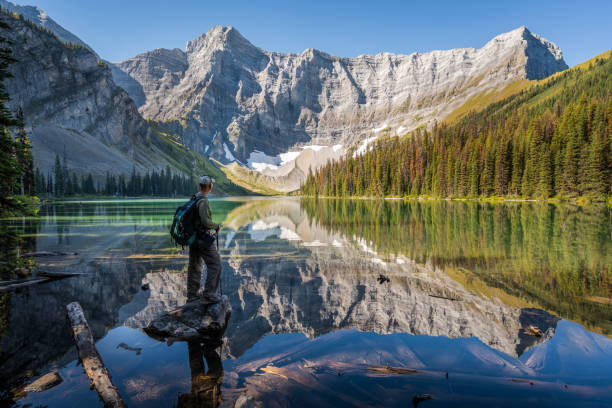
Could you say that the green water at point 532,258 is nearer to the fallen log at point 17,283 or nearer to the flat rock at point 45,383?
the flat rock at point 45,383

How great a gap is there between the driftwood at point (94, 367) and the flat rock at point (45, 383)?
0.42 metres

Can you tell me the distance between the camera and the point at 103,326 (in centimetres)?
845

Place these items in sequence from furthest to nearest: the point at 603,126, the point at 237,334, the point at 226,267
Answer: the point at 603,126 → the point at 226,267 → the point at 237,334

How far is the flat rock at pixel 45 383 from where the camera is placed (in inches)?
214

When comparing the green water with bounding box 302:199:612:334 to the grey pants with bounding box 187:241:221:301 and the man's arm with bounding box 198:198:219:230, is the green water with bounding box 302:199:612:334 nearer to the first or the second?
the grey pants with bounding box 187:241:221:301

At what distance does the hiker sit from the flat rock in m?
3.45

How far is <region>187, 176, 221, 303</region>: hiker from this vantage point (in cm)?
843

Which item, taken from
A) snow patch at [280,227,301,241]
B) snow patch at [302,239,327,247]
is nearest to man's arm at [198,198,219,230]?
snow patch at [302,239,327,247]

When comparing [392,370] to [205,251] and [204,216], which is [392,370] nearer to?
[205,251]

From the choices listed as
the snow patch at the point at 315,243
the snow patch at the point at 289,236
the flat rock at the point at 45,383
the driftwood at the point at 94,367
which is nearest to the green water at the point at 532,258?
the snow patch at the point at 315,243

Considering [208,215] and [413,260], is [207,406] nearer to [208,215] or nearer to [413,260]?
[208,215]

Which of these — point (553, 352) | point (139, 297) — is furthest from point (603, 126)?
point (139, 297)

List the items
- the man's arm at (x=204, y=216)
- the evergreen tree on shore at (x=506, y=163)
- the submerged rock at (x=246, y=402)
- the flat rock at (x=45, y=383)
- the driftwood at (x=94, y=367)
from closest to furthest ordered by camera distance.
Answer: the submerged rock at (x=246, y=402) → the driftwood at (x=94, y=367) → the flat rock at (x=45, y=383) → the man's arm at (x=204, y=216) → the evergreen tree on shore at (x=506, y=163)

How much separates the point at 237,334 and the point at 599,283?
12.2m
